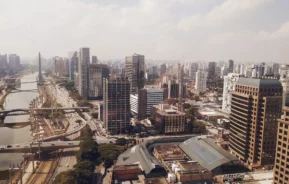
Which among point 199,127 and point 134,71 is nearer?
point 199,127

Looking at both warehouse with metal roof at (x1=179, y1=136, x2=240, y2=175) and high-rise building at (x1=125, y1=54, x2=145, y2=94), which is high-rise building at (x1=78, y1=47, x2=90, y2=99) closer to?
high-rise building at (x1=125, y1=54, x2=145, y2=94)

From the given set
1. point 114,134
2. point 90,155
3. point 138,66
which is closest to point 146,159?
point 90,155

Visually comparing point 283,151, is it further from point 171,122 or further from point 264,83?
point 171,122

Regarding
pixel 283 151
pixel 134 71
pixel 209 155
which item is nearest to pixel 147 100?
pixel 134 71

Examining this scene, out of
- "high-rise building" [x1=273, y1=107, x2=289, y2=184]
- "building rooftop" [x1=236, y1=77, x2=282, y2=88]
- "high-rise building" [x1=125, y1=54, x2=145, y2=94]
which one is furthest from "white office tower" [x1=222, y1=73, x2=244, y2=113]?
"high-rise building" [x1=273, y1=107, x2=289, y2=184]

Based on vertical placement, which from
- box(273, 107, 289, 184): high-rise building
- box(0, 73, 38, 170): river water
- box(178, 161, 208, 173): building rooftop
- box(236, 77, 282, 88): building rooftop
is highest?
box(236, 77, 282, 88): building rooftop

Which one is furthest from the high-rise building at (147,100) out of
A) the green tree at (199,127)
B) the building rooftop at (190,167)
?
the building rooftop at (190,167)
